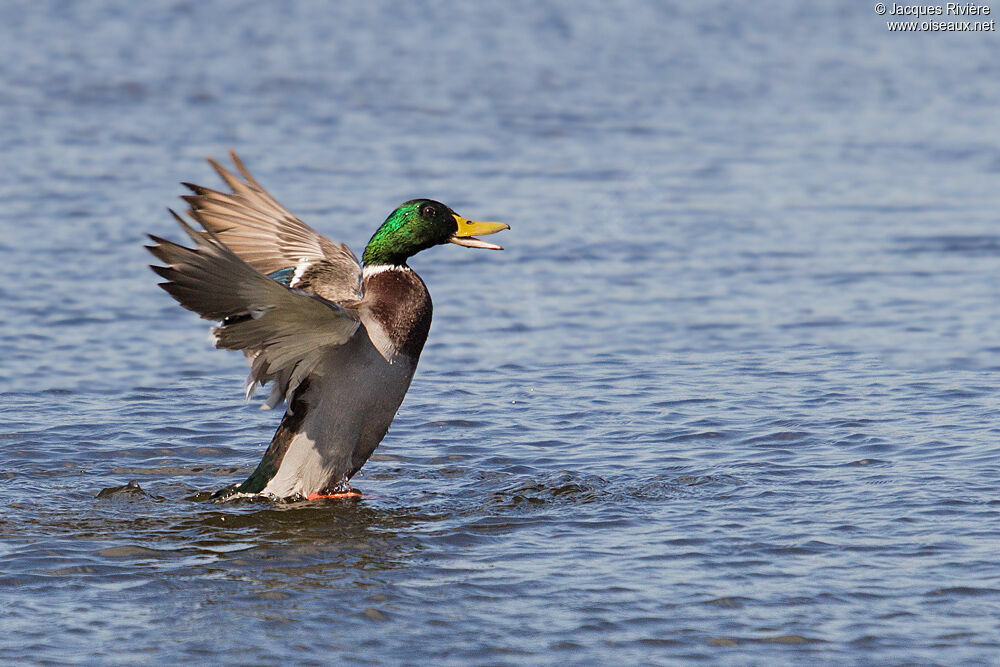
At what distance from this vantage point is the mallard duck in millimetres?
6254

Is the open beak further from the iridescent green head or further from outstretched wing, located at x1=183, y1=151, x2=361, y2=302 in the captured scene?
outstretched wing, located at x1=183, y1=151, x2=361, y2=302

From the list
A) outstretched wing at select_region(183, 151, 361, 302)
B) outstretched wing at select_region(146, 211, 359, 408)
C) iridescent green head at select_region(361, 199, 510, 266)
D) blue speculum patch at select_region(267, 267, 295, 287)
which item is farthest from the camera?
outstretched wing at select_region(183, 151, 361, 302)

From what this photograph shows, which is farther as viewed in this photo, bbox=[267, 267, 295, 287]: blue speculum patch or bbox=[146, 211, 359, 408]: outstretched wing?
bbox=[267, 267, 295, 287]: blue speculum patch

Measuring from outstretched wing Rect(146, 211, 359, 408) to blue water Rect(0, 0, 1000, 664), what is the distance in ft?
2.49

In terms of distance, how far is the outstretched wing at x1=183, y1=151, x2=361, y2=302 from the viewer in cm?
796

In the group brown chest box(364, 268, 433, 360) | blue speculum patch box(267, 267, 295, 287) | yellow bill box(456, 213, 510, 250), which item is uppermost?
yellow bill box(456, 213, 510, 250)

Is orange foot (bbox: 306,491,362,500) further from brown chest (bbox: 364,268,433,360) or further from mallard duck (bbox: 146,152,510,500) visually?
brown chest (bbox: 364,268,433,360)

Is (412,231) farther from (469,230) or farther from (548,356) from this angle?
(548,356)

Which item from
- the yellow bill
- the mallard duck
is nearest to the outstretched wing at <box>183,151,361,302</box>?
the mallard duck

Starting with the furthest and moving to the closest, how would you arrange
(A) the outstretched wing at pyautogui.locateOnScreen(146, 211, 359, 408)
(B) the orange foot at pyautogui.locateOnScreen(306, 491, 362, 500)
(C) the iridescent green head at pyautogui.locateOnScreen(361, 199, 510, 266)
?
(C) the iridescent green head at pyautogui.locateOnScreen(361, 199, 510, 266)
(B) the orange foot at pyautogui.locateOnScreen(306, 491, 362, 500)
(A) the outstretched wing at pyautogui.locateOnScreen(146, 211, 359, 408)

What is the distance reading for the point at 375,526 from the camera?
687 centimetres

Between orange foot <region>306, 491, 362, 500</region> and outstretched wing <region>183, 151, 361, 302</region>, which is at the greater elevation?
outstretched wing <region>183, 151, 361, 302</region>

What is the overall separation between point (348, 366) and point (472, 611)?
1788mm

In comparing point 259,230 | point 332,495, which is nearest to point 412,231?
point 259,230
